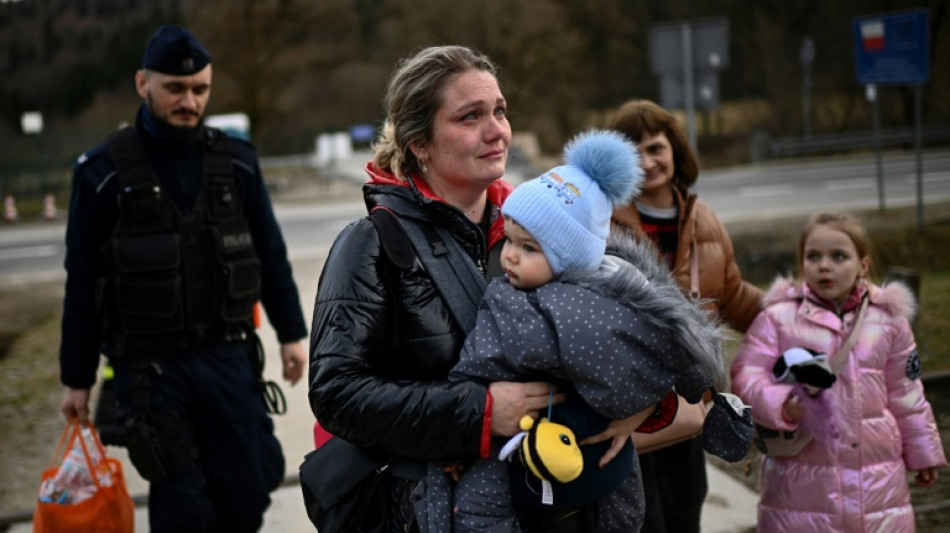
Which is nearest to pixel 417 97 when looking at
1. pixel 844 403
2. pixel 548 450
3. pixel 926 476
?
pixel 548 450

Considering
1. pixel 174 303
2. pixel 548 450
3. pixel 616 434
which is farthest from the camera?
pixel 174 303

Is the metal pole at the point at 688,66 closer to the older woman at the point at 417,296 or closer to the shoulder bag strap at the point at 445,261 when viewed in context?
the older woman at the point at 417,296

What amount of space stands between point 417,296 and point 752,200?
61.1 feet

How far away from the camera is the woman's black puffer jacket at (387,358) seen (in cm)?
206

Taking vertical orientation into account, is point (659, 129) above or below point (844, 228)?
above

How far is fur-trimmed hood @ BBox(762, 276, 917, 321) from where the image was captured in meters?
3.33

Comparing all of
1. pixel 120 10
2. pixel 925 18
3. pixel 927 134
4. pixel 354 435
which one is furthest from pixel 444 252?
pixel 120 10

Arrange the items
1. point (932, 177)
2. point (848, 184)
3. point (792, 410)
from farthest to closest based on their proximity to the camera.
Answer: point (848, 184) → point (932, 177) → point (792, 410)

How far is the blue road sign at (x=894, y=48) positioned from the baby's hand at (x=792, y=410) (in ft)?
32.7

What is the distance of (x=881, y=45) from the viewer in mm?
12562

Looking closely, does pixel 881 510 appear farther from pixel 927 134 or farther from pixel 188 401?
pixel 927 134

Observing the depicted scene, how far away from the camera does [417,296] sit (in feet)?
7.13

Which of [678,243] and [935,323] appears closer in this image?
[678,243]

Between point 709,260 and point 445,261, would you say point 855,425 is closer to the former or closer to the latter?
point 709,260
